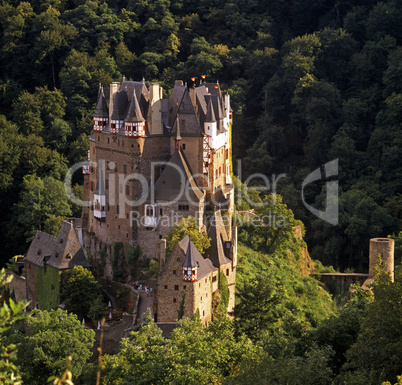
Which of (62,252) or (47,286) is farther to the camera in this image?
(47,286)

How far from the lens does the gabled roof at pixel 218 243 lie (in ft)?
199

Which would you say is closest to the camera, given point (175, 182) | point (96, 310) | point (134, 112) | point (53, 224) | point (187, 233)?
point (187, 233)

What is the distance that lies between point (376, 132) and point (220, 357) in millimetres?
44303

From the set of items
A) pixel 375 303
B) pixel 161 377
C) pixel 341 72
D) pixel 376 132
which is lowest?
pixel 161 377

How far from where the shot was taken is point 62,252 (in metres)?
63.6

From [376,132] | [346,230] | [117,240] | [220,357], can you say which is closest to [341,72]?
[376,132]

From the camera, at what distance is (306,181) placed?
8756 cm

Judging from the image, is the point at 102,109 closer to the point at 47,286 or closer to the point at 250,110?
the point at 47,286

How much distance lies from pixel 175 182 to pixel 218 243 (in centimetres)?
490

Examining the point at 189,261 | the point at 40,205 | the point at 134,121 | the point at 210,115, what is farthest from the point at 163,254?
the point at 40,205

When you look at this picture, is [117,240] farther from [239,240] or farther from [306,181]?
[306,181]

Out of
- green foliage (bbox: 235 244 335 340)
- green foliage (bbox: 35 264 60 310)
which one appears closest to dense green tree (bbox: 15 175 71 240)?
green foliage (bbox: 35 264 60 310)

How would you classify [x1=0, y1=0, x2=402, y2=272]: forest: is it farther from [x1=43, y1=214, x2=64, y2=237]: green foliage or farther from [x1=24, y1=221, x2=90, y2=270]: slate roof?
[x1=24, y1=221, x2=90, y2=270]: slate roof

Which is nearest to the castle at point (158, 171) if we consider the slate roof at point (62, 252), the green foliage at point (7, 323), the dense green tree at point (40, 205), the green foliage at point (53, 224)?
the slate roof at point (62, 252)
